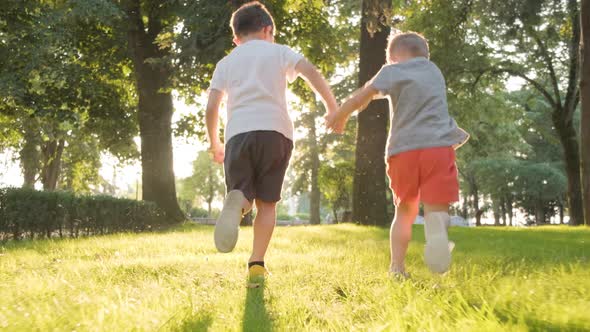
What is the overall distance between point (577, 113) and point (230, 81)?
3787cm

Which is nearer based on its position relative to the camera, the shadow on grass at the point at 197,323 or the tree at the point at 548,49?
the shadow on grass at the point at 197,323

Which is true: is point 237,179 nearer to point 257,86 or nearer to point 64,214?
point 257,86

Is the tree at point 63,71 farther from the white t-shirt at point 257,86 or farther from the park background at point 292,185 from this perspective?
the white t-shirt at point 257,86

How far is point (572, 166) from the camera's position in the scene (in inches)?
748

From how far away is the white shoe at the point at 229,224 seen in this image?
3400mm

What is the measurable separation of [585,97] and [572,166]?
21.5ft

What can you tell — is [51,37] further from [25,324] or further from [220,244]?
[25,324]

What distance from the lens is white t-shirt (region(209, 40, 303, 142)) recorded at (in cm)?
384

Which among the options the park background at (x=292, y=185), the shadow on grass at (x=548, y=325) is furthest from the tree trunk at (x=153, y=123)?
the shadow on grass at (x=548, y=325)

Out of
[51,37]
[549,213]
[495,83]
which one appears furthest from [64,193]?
[549,213]

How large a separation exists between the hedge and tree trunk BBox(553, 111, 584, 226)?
13.7 m

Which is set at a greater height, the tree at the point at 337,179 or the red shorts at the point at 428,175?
the tree at the point at 337,179

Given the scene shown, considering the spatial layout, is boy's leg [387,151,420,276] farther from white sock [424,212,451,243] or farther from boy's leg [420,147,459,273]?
white sock [424,212,451,243]

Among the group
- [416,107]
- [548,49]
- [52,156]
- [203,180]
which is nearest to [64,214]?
[416,107]
